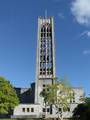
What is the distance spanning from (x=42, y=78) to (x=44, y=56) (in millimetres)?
8112

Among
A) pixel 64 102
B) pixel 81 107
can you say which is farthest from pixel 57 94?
pixel 81 107

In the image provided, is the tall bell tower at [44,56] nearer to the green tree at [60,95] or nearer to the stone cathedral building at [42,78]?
the stone cathedral building at [42,78]

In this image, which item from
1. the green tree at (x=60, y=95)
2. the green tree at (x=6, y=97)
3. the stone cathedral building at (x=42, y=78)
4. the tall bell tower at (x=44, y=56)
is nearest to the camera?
the green tree at (x=6, y=97)

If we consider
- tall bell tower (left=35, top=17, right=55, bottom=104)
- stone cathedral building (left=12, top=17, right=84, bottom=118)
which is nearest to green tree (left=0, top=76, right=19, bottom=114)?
stone cathedral building (left=12, top=17, right=84, bottom=118)

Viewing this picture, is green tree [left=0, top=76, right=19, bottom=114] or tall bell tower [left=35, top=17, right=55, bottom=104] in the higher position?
tall bell tower [left=35, top=17, right=55, bottom=104]

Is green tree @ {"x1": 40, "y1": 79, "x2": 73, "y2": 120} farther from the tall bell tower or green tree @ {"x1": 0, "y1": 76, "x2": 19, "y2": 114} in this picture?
the tall bell tower

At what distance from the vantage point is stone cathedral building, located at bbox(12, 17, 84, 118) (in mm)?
127500

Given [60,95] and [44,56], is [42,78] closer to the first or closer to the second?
[44,56]

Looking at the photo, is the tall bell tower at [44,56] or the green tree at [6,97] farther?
the tall bell tower at [44,56]

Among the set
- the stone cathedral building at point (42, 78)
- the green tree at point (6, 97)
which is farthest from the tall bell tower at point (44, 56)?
the green tree at point (6, 97)

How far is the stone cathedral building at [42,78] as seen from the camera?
128 metres

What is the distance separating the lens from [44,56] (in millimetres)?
135250

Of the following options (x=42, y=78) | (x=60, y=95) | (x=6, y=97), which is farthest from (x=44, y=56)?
(x=6, y=97)

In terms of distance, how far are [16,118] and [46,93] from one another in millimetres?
13715
